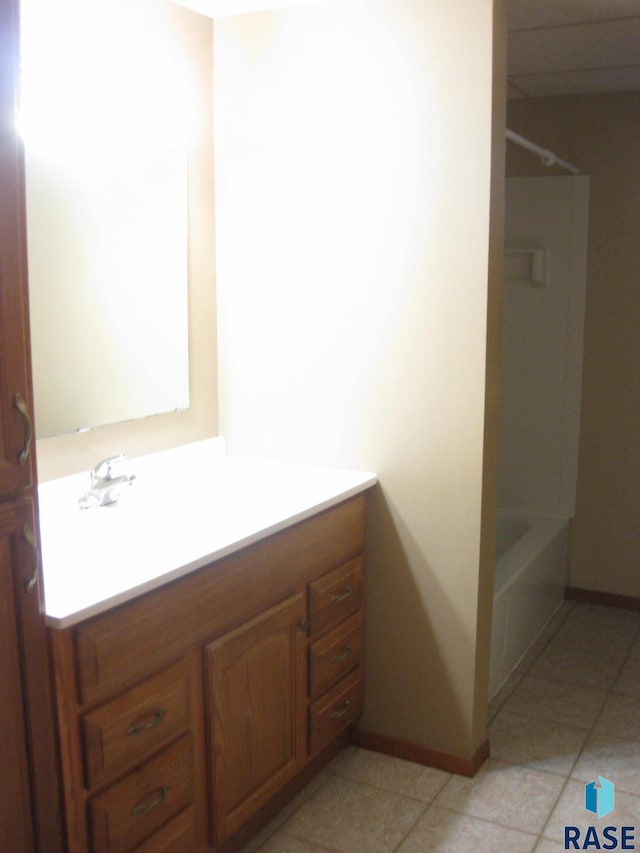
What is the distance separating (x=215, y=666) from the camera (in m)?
1.83

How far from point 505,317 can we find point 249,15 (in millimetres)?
1763

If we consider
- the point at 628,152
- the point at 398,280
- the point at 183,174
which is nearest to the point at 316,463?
the point at 398,280

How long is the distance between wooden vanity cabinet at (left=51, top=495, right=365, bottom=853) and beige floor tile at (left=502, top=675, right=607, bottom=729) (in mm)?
648

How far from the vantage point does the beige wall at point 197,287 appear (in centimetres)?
231

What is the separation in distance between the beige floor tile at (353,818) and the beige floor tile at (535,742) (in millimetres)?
382

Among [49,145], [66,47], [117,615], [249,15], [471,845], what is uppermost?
[249,15]

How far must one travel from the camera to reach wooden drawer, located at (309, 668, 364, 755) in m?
2.24

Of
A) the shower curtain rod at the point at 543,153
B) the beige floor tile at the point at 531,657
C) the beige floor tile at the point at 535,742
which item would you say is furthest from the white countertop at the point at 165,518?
the shower curtain rod at the point at 543,153

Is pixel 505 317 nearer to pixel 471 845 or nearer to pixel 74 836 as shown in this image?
pixel 471 845

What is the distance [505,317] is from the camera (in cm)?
370

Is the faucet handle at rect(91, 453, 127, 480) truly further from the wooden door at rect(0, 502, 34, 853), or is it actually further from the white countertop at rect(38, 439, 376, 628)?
the wooden door at rect(0, 502, 34, 853)

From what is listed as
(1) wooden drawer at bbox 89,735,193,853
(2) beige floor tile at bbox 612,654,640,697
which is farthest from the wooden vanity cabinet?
(2) beige floor tile at bbox 612,654,640,697

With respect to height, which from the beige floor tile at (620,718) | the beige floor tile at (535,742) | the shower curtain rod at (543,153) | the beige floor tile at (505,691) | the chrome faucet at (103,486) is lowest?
the beige floor tile at (535,742)

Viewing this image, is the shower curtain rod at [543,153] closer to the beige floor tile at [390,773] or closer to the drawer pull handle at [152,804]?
the beige floor tile at [390,773]
